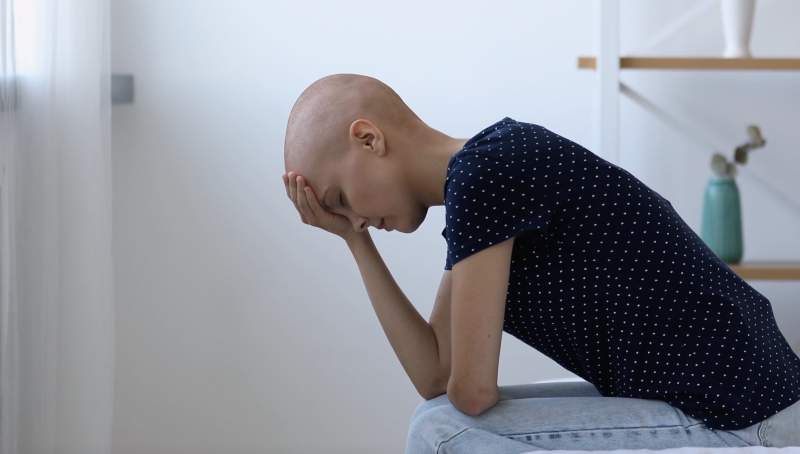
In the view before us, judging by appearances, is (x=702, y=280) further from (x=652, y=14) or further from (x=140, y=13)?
(x=140, y=13)

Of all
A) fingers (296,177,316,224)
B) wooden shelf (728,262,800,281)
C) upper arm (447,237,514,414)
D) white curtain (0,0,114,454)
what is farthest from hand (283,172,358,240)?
wooden shelf (728,262,800,281)

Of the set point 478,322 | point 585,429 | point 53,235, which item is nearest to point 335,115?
point 478,322

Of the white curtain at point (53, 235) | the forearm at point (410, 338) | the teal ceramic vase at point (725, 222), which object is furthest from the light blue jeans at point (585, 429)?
the teal ceramic vase at point (725, 222)

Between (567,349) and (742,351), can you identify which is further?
(567,349)

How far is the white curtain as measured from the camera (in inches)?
47.8

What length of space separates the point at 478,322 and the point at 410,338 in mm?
232

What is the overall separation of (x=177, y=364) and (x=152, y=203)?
379 millimetres

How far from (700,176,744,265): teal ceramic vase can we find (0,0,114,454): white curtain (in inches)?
47.0

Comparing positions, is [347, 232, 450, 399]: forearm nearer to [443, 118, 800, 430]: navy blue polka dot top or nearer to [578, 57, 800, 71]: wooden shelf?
[443, 118, 800, 430]: navy blue polka dot top

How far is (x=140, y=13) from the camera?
1824 millimetres

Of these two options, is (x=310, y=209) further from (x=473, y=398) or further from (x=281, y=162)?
(x=281, y=162)

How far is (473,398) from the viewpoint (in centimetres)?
88

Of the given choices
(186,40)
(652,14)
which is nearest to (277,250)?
(186,40)

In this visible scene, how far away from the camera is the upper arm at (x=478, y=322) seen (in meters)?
0.86
